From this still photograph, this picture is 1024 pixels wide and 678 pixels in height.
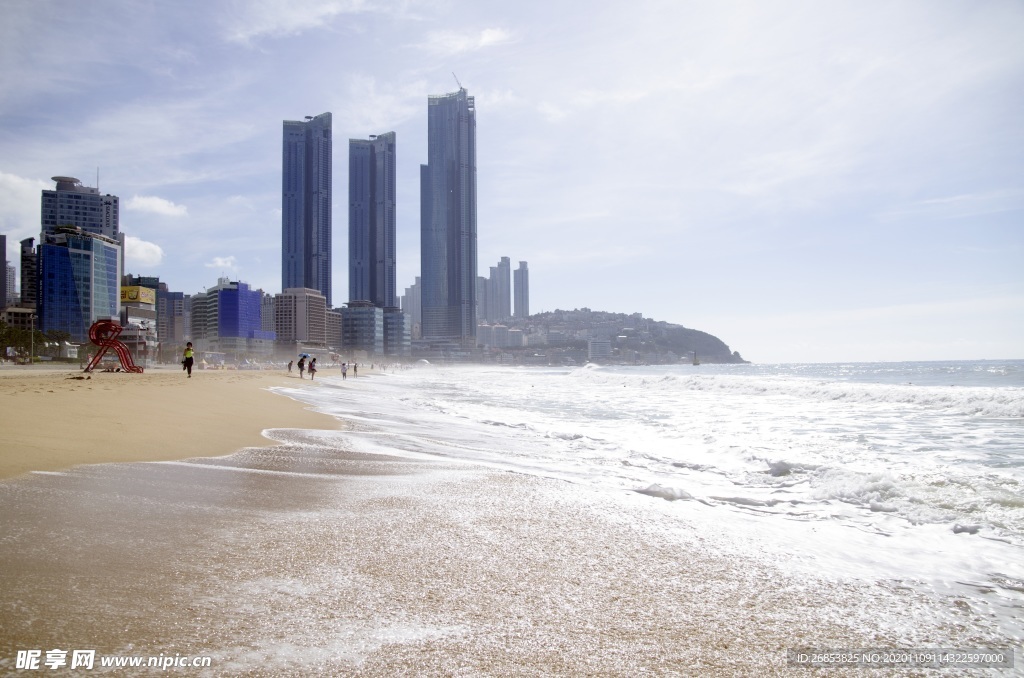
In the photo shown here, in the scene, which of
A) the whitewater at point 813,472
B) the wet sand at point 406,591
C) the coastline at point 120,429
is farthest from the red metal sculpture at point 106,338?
the wet sand at point 406,591

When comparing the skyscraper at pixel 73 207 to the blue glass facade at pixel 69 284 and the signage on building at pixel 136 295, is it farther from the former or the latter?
the signage on building at pixel 136 295

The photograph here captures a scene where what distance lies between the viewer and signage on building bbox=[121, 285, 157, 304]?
111 m

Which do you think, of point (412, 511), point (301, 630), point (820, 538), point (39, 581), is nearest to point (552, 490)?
point (412, 511)

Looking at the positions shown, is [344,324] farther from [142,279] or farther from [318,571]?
[318,571]

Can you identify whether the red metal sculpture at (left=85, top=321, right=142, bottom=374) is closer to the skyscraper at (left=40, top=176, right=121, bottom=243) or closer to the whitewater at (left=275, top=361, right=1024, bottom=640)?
the whitewater at (left=275, top=361, right=1024, bottom=640)

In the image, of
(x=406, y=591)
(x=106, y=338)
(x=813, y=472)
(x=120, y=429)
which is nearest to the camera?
(x=406, y=591)

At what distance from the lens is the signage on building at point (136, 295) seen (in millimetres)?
110875

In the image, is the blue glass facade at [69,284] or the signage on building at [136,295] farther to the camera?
the blue glass facade at [69,284]

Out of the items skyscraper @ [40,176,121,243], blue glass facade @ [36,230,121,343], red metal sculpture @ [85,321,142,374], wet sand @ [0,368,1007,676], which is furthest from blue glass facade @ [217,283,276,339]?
wet sand @ [0,368,1007,676]

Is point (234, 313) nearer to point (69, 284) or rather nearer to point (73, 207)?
point (69, 284)

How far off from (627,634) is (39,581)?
262 centimetres

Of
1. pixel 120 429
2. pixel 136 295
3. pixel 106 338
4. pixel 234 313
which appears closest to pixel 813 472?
pixel 120 429

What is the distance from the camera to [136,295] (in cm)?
11269

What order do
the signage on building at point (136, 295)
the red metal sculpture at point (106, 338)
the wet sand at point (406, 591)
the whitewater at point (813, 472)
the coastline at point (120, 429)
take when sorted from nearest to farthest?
the wet sand at point (406, 591) → the whitewater at point (813, 472) → the coastline at point (120, 429) → the red metal sculpture at point (106, 338) → the signage on building at point (136, 295)
